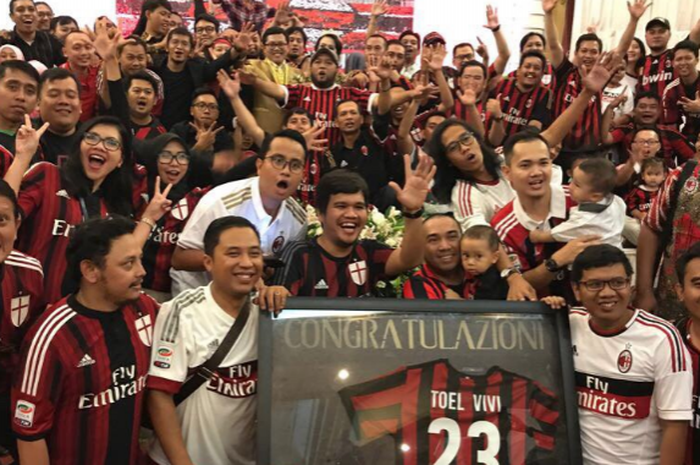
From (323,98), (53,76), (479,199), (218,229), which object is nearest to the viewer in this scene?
(218,229)

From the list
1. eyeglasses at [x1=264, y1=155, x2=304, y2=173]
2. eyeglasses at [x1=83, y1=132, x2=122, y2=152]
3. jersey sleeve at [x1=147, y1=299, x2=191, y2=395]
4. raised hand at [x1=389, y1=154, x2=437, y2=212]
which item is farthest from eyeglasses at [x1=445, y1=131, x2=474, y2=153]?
jersey sleeve at [x1=147, y1=299, x2=191, y2=395]

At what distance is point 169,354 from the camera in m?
3.13

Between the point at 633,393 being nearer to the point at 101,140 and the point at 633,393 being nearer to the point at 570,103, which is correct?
the point at 101,140

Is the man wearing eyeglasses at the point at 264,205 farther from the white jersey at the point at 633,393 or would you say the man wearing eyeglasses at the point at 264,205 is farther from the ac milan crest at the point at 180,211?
the white jersey at the point at 633,393

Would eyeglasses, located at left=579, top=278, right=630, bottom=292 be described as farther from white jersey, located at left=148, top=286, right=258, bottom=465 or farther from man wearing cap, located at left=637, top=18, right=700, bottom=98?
man wearing cap, located at left=637, top=18, right=700, bottom=98

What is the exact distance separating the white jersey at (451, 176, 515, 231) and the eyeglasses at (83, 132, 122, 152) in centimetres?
186

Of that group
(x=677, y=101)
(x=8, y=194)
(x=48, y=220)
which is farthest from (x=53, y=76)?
(x=677, y=101)

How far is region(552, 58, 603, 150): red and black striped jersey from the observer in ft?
22.9

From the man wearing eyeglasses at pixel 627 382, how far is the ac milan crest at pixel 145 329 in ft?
5.61

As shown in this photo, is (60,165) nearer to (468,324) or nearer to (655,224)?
(468,324)

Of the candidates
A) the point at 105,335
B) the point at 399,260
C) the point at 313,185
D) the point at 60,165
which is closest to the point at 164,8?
the point at 313,185

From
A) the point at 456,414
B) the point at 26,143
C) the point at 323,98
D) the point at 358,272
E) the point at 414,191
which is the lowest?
the point at 456,414

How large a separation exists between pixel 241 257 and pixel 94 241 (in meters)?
0.58

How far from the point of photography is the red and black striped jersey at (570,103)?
22.9ft
